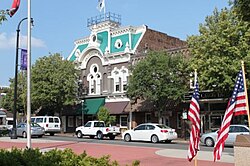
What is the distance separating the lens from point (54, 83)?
4184 centimetres

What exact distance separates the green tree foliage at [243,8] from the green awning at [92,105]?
3074 centimetres

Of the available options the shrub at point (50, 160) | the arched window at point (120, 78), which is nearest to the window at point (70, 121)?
the arched window at point (120, 78)

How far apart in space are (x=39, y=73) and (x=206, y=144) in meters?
23.7

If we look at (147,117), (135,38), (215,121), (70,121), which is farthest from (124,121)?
(215,121)

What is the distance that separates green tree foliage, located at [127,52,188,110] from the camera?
32188mm

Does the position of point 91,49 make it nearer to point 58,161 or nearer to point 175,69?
point 175,69

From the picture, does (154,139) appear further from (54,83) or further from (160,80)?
(54,83)

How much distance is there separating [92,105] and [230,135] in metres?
21.5

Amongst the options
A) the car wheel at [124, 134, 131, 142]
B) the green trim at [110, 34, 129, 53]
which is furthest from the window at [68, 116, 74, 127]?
the car wheel at [124, 134, 131, 142]

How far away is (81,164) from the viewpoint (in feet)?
24.9

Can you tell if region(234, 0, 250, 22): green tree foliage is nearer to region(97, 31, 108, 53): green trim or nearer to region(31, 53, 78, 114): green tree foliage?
region(31, 53, 78, 114): green tree foliage

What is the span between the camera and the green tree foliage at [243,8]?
38.1 ft

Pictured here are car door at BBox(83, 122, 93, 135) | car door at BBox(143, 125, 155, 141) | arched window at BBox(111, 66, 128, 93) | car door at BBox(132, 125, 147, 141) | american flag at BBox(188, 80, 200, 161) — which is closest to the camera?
american flag at BBox(188, 80, 200, 161)

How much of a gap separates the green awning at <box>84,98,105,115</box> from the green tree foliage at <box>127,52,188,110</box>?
9.05m
